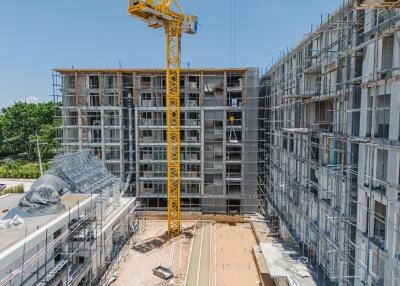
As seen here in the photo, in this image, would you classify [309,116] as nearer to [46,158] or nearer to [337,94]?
[337,94]

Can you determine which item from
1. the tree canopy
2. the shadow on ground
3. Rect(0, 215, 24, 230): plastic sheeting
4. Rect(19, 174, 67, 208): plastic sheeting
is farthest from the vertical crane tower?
the tree canopy

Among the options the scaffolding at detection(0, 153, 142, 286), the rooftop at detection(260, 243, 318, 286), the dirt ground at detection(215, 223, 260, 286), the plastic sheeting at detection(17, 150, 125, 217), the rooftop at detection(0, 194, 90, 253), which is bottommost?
the dirt ground at detection(215, 223, 260, 286)

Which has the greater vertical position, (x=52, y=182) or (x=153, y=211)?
(x=52, y=182)

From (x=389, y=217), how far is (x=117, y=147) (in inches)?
1064

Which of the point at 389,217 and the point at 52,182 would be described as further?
the point at 52,182

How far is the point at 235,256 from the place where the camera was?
23.8 metres

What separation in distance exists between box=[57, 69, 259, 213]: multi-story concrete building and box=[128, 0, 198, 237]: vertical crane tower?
245cm

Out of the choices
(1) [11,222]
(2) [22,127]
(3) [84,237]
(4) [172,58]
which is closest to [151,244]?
(3) [84,237]

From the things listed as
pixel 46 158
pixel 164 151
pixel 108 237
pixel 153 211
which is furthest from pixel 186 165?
pixel 46 158

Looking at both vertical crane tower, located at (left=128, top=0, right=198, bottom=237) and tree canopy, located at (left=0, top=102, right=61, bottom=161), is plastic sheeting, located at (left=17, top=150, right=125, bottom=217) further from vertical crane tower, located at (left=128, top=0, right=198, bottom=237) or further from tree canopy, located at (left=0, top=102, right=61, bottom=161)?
tree canopy, located at (left=0, top=102, right=61, bottom=161)

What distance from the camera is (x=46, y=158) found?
5662 centimetres

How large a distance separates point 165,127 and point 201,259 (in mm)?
14802

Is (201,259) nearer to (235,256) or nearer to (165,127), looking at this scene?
(235,256)

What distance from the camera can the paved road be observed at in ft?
65.9
